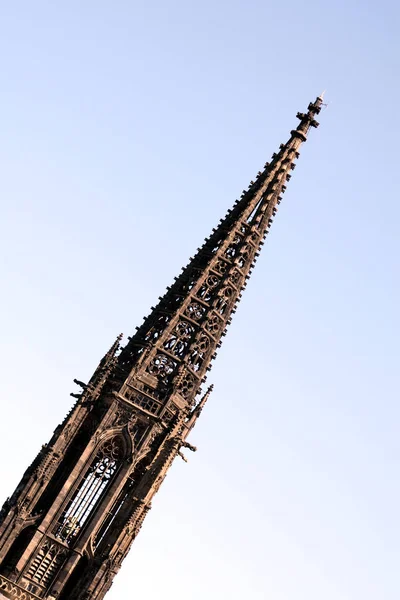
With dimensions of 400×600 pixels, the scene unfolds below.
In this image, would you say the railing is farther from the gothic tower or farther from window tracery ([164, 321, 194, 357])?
window tracery ([164, 321, 194, 357])

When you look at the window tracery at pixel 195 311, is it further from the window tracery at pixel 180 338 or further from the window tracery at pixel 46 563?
the window tracery at pixel 46 563

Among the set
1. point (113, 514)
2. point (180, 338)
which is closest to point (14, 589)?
point (113, 514)

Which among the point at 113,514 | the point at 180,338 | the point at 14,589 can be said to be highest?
the point at 180,338

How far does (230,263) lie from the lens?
67875 mm

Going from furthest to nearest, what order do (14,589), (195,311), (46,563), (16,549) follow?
1. (195,311)
2. (16,549)
3. (46,563)
4. (14,589)

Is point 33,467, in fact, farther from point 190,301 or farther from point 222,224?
point 222,224

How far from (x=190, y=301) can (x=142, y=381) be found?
544 cm

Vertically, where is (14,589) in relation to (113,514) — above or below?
below

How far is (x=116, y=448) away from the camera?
61688 mm

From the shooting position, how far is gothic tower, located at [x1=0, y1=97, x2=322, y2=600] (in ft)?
194

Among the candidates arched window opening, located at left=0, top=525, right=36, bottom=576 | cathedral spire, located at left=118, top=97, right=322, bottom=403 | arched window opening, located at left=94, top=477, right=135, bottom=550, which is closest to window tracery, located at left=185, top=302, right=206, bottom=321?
cathedral spire, located at left=118, top=97, right=322, bottom=403

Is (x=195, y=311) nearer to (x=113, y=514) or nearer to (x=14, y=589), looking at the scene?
(x=113, y=514)

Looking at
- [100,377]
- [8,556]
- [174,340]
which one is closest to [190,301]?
[174,340]

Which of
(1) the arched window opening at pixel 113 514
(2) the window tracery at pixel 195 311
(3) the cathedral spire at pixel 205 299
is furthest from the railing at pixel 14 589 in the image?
(2) the window tracery at pixel 195 311
